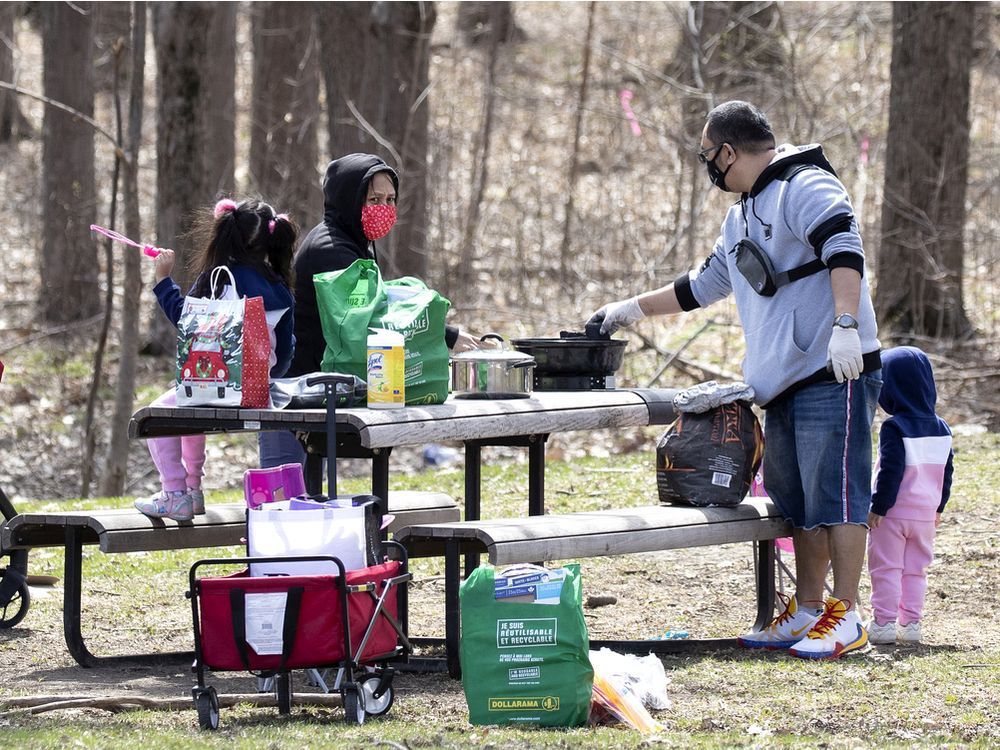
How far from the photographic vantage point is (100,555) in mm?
8430

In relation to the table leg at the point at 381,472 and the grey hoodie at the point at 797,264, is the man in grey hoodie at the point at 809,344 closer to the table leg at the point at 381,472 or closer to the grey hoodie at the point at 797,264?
the grey hoodie at the point at 797,264

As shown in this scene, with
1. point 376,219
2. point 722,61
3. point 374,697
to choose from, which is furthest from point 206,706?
point 722,61

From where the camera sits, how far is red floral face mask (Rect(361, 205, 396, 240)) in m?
6.16

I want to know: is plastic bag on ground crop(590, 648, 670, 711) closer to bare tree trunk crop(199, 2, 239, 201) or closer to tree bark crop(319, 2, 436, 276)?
tree bark crop(319, 2, 436, 276)

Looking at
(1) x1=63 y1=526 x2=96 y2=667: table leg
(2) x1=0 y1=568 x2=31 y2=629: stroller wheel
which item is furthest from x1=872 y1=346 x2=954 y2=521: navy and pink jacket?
(2) x1=0 y1=568 x2=31 y2=629: stroller wheel

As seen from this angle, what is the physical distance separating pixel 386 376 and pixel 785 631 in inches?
77.6

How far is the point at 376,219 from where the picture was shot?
6191mm

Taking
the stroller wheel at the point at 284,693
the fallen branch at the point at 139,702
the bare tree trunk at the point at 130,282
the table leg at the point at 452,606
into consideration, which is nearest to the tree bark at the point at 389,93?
the bare tree trunk at the point at 130,282

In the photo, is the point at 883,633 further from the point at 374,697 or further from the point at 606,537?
the point at 374,697

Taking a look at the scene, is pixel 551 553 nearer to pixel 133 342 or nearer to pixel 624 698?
pixel 624 698

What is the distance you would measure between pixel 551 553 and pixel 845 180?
10.9m

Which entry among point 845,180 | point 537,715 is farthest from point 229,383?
point 845,180

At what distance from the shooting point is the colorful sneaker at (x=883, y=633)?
19.9 feet

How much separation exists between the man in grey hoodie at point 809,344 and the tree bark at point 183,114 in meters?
7.36
